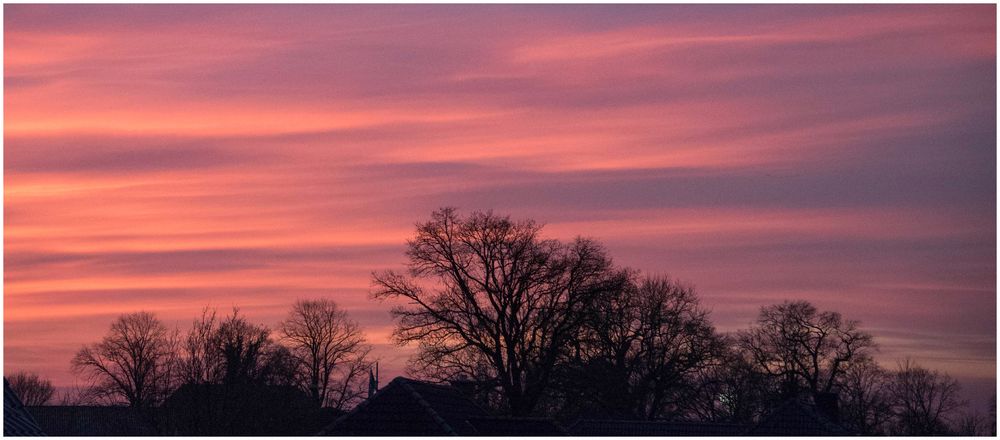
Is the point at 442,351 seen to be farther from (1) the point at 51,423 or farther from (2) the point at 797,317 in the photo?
(1) the point at 51,423

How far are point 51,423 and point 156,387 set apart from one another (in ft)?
125

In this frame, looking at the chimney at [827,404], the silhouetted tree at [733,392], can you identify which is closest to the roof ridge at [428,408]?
the chimney at [827,404]

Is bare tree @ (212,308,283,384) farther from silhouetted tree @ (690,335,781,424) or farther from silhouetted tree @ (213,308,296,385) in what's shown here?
silhouetted tree @ (690,335,781,424)

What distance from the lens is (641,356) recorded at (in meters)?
66.6

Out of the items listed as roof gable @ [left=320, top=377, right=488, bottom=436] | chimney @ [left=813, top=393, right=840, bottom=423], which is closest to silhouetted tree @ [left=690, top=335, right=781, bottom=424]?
chimney @ [left=813, top=393, right=840, bottom=423]

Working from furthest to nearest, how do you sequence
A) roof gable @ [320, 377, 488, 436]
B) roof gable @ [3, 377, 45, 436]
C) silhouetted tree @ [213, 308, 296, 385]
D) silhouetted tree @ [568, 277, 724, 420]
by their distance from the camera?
silhouetted tree @ [568, 277, 724, 420]
silhouetted tree @ [213, 308, 296, 385]
roof gable @ [320, 377, 488, 436]
roof gable @ [3, 377, 45, 436]

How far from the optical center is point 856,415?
72.1m

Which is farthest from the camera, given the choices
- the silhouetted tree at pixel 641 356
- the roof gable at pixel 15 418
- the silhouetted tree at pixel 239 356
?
the silhouetted tree at pixel 641 356

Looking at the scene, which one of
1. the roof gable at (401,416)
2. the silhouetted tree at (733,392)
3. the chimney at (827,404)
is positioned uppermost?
the silhouetted tree at (733,392)

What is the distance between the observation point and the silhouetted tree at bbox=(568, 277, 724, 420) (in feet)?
203

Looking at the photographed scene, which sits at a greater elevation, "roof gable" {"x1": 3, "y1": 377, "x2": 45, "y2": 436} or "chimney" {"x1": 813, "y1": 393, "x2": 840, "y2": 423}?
"chimney" {"x1": 813, "y1": 393, "x2": 840, "y2": 423}

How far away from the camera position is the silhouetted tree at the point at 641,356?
6197 centimetres

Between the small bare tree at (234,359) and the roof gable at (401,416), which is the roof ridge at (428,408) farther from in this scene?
the small bare tree at (234,359)

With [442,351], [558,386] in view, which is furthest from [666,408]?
[442,351]
